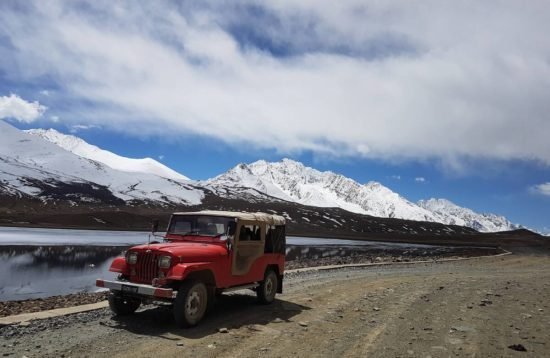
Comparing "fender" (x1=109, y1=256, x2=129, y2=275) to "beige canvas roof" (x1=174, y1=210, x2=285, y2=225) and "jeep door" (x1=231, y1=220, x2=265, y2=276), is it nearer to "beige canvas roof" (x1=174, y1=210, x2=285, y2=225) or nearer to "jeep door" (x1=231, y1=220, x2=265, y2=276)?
"beige canvas roof" (x1=174, y1=210, x2=285, y2=225)

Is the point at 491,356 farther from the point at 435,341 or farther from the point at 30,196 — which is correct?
the point at 30,196

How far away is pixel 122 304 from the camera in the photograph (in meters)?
12.0

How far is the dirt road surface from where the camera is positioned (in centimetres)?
929

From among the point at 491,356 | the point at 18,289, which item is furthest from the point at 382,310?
the point at 18,289

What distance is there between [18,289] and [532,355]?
2078 centimetres

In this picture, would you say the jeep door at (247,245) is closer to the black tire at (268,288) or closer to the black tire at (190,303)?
the black tire at (268,288)

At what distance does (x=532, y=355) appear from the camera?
9.45 m

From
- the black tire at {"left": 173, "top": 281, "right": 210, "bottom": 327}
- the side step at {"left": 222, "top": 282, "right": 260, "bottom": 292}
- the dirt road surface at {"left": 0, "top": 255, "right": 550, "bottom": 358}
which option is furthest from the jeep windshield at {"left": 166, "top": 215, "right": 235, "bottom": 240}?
the dirt road surface at {"left": 0, "top": 255, "right": 550, "bottom": 358}

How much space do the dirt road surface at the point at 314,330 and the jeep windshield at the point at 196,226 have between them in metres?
2.09

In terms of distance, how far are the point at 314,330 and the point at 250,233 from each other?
3.44 meters

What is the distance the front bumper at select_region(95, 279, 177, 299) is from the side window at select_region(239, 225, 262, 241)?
281 centimetres

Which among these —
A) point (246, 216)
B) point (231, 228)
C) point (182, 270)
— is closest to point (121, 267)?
point (182, 270)

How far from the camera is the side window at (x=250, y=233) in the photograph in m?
13.1

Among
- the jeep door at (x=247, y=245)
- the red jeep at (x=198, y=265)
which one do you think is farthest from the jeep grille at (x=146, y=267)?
the jeep door at (x=247, y=245)
